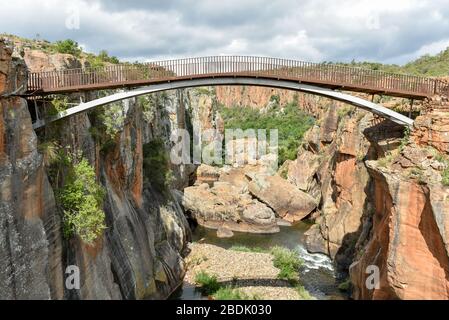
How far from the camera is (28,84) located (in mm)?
12164

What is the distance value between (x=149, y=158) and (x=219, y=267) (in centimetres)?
854

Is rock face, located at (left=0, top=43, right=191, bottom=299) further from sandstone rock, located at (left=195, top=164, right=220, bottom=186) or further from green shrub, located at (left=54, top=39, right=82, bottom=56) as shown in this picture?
sandstone rock, located at (left=195, top=164, right=220, bottom=186)

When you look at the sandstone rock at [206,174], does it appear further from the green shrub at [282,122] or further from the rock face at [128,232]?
the rock face at [128,232]

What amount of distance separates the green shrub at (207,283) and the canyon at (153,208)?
4.17 ft

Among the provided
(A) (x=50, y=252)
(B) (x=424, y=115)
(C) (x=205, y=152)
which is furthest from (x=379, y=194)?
(C) (x=205, y=152)

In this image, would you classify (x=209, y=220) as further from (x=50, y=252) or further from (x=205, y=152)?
(x=50, y=252)

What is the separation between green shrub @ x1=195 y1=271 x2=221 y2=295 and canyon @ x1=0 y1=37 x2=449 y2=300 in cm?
127

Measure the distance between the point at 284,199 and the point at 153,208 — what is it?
1657cm

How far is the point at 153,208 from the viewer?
22.1m

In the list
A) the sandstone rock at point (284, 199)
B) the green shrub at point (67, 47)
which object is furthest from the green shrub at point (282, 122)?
the green shrub at point (67, 47)

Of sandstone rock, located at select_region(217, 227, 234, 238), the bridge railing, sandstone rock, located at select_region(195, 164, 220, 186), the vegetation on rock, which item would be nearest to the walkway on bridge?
the bridge railing

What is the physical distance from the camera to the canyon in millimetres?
9570

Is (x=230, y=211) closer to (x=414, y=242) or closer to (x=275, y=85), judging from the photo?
(x=275, y=85)

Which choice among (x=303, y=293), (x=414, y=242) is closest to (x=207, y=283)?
(x=303, y=293)
